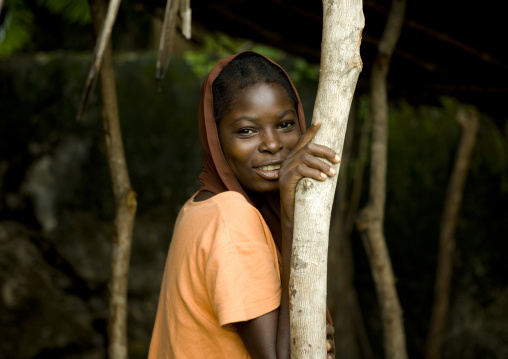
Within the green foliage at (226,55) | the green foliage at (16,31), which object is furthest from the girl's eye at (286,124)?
the green foliage at (16,31)

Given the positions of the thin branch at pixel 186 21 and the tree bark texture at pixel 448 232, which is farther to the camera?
the tree bark texture at pixel 448 232

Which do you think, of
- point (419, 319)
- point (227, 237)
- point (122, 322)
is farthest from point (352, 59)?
point (419, 319)

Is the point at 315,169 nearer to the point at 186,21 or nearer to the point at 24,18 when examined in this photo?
the point at 186,21

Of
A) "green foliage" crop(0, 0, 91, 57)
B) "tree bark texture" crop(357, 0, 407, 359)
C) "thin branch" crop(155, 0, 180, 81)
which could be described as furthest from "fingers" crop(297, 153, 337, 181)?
"green foliage" crop(0, 0, 91, 57)

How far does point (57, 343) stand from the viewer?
16.7 ft

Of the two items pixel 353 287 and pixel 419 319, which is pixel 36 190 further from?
pixel 419 319

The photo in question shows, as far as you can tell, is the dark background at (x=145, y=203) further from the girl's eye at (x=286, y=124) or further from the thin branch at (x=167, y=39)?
the thin branch at (x=167, y=39)

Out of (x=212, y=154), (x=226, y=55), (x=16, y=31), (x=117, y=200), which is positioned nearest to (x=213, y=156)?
(x=212, y=154)

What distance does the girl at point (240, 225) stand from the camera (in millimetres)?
1444

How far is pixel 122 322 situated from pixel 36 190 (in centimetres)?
262

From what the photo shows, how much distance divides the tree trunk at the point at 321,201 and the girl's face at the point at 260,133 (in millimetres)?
295

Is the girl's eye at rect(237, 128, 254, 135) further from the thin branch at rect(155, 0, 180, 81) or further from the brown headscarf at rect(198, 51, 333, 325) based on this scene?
the thin branch at rect(155, 0, 180, 81)

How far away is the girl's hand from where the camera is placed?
1.41m

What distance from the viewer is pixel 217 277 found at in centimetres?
144
